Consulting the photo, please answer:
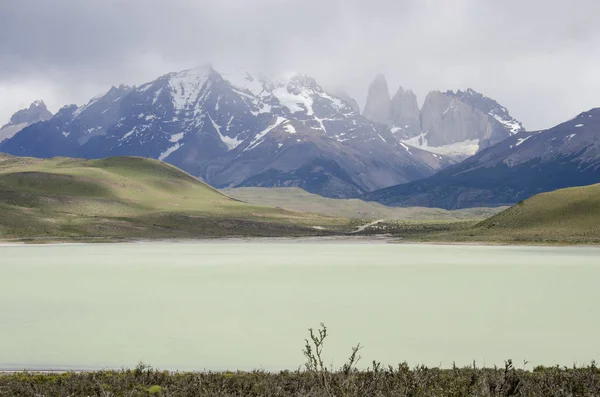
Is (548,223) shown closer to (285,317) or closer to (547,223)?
(547,223)

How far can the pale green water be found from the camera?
979 inches

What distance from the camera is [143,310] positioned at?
36.2m

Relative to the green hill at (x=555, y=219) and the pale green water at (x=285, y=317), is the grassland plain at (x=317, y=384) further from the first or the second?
the green hill at (x=555, y=219)

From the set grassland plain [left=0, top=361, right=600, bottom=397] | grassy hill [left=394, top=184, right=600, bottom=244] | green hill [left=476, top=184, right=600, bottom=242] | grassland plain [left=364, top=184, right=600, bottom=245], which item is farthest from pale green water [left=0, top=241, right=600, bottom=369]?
green hill [left=476, top=184, right=600, bottom=242]

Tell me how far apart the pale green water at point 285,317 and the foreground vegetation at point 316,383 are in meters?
5.06

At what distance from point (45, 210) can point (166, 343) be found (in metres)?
178

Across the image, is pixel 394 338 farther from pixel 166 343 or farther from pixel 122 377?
pixel 122 377

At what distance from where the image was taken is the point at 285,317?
33406mm

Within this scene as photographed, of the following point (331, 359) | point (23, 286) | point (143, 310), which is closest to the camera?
point (331, 359)

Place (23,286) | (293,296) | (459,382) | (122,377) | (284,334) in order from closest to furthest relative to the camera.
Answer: (459,382) → (122,377) → (284,334) → (293,296) → (23,286)

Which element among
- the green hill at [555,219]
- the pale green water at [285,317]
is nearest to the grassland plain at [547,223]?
the green hill at [555,219]

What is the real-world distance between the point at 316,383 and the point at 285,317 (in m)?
18.7

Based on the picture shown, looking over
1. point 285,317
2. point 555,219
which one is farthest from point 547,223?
point 285,317

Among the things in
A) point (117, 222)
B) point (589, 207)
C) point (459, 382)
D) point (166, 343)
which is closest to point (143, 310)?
point (166, 343)
